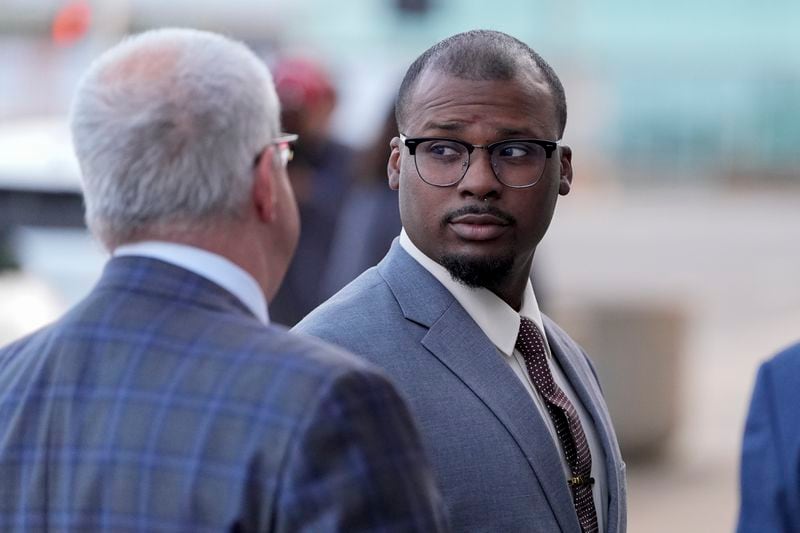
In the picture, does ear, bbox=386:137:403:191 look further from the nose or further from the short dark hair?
the nose

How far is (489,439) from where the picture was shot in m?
2.69

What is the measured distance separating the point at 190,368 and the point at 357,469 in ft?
0.92

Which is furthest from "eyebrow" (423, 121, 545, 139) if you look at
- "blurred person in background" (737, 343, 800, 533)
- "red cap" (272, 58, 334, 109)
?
"red cap" (272, 58, 334, 109)

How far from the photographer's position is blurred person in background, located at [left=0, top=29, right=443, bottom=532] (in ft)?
6.70

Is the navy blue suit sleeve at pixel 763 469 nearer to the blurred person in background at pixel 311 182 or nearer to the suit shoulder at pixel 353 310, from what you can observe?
the suit shoulder at pixel 353 310

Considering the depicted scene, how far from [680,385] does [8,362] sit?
754 cm

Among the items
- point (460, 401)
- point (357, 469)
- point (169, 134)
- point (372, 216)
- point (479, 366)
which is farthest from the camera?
point (372, 216)

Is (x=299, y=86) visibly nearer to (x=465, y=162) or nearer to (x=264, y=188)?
(x=465, y=162)

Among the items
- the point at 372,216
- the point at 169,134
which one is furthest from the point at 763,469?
the point at 372,216

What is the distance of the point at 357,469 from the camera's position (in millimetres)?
2043

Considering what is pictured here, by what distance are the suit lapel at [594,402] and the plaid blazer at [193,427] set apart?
0.86 m

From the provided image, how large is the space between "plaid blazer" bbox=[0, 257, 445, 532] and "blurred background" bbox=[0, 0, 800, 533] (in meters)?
0.27

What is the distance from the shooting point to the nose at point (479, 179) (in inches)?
113

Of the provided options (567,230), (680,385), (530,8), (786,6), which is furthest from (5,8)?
(680,385)
